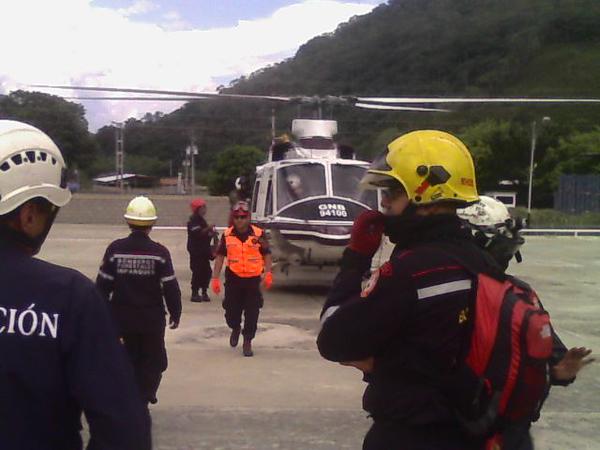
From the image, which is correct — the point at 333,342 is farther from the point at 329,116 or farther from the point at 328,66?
the point at 328,66

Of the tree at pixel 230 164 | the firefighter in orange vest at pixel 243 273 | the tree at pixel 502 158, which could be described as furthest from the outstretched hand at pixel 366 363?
the tree at pixel 502 158

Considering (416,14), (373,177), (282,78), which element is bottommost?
(373,177)

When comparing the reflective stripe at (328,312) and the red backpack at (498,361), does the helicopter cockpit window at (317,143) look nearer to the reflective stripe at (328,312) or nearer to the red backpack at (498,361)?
the reflective stripe at (328,312)

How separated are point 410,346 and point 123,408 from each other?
2.93 ft

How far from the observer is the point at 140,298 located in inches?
221

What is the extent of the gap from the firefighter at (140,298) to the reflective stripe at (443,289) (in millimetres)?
3640

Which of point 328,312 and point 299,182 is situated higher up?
point 328,312

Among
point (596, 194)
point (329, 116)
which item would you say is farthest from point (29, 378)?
point (596, 194)

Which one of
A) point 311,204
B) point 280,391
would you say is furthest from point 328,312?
point 311,204

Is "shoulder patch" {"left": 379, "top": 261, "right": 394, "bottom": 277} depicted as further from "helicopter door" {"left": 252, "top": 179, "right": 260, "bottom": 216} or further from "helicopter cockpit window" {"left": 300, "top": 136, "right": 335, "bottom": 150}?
"helicopter door" {"left": 252, "top": 179, "right": 260, "bottom": 216}

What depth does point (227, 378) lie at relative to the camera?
7246mm

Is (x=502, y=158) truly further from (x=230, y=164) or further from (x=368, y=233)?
(x=368, y=233)

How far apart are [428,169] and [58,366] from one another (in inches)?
51.8

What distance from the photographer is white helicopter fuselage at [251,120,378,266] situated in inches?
465
